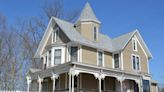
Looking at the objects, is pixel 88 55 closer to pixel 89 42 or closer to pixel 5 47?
pixel 89 42

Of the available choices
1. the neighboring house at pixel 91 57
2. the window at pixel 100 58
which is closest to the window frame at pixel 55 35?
the neighboring house at pixel 91 57

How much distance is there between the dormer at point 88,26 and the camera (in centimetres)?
2817

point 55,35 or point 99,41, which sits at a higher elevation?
point 55,35

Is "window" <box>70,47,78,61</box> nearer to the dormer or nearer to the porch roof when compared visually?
the dormer

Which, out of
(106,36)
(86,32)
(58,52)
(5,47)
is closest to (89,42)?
(86,32)

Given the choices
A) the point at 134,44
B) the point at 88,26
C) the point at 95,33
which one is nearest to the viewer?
the point at 88,26

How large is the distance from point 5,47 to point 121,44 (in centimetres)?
1794

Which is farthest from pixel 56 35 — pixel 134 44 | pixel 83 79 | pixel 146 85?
pixel 146 85

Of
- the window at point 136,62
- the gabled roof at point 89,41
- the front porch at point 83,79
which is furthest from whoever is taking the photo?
the window at point 136,62

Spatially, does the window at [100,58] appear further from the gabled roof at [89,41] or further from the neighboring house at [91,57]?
the gabled roof at [89,41]

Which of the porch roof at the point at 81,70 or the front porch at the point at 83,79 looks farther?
the front porch at the point at 83,79

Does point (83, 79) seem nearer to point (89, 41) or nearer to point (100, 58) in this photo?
point (100, 58)

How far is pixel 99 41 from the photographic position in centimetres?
2938

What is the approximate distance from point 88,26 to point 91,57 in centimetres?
394
